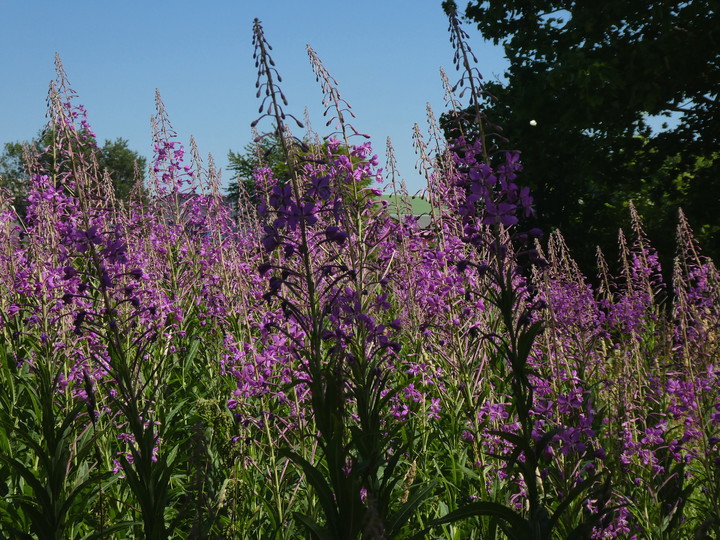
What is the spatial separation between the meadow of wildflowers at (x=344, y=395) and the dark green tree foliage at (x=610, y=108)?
779 cm

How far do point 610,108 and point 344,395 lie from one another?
13.9m

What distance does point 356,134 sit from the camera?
4355 mm

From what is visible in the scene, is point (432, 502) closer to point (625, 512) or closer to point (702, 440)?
point (625, 512)

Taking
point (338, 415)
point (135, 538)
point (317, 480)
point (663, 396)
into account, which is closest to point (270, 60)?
point (338, 415)

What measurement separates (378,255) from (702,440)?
118 inches

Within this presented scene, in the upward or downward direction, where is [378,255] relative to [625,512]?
upward

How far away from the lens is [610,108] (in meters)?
14.7

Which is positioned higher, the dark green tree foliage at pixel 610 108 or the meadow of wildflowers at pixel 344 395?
the dark green tree foliage at pixel 610 108

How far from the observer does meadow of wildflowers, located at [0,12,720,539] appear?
288cm

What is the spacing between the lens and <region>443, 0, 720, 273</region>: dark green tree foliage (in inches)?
516

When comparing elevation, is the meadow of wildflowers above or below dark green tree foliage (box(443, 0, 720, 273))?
below

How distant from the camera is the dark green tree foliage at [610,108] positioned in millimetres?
13109

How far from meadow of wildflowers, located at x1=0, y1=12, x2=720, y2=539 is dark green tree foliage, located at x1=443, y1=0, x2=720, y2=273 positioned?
7.79m

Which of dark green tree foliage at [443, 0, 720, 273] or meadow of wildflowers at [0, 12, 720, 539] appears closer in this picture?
meadow of wildflowers at [0, 12, 720, 539]
